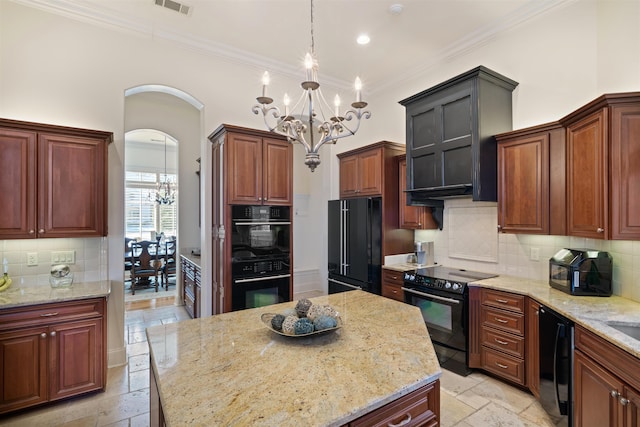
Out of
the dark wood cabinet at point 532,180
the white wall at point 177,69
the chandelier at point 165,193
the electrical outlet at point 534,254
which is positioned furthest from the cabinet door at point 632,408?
the chandelier at point 165,193

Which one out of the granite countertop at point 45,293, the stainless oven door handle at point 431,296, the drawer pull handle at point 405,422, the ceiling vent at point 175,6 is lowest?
the stainless oven door handle at point 431,296

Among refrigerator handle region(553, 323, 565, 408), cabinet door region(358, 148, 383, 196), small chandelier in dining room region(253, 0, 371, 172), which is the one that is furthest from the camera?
cabinet door region(358, 148, 383, 196)

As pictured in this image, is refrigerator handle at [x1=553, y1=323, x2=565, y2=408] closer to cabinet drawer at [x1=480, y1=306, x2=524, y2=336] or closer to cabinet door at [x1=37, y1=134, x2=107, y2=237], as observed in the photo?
cabinet drawer at [x1=480, y1=306, x2=524, y2=336]

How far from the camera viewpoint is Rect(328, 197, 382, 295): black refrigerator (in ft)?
13.2

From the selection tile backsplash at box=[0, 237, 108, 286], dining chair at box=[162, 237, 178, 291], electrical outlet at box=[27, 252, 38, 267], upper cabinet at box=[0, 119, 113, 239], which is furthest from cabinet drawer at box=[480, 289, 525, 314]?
dining chair at box=[162, 237, 178, 291]

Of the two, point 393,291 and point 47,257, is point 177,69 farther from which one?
point 393,291

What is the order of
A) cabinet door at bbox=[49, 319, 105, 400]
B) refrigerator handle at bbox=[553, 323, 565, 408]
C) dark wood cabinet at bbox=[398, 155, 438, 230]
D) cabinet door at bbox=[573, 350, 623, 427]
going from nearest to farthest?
cabinet door at bbox=[573, 350, 623, 427] → refrigerator handle at bbox=[553, 323, 565, 408] → cabinet door at bbox=[49, 319, 105, 400] → dark wood cabinet at bbox=[398, 155, 438, 230]

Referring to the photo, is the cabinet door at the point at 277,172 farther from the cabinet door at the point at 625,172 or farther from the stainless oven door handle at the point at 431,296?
the cabinet door at the point at 625,172

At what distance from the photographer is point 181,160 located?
18.5 feet

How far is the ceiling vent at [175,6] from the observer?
3.06 meters

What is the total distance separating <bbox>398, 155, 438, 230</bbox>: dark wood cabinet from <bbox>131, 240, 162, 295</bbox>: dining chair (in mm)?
5136

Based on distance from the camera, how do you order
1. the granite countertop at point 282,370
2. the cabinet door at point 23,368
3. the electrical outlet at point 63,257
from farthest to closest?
the electrical outlet at point 63,257 → the cabinet door at point 23,368 → the granite countertop at point 282,370

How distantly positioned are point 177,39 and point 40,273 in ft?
9.32

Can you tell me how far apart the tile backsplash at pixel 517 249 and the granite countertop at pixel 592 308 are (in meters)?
0.16
